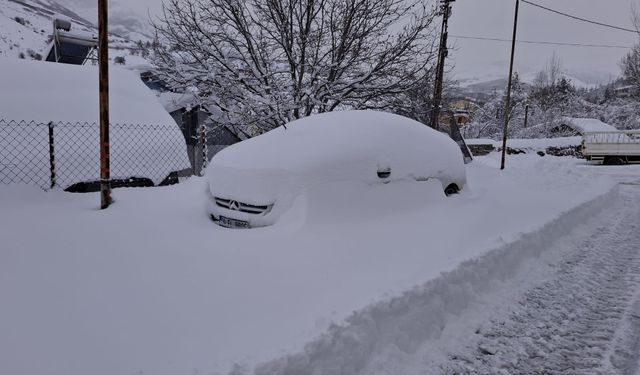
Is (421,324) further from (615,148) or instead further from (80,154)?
(615,148)

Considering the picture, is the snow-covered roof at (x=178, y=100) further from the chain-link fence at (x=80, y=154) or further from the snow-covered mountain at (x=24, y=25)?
the snow-covered mountain at (x=24, y=25)

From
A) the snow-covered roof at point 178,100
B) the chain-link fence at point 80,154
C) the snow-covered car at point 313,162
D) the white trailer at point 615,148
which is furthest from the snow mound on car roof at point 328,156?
the white trailer at point 615,148

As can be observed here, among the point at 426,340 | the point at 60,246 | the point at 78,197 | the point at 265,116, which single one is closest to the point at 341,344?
the point at 426,340

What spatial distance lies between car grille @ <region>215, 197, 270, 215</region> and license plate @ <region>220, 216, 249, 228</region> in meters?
0.12

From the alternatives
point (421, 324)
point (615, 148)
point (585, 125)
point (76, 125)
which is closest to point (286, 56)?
point (76, 125)

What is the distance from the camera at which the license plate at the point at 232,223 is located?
428cm

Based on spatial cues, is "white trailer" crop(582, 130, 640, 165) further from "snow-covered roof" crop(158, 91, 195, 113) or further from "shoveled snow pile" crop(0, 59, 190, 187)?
"shoveled snow pile" crop(0, 59, 190, 187)

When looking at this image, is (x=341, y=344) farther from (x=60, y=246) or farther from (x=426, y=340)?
(x=60, y=246)

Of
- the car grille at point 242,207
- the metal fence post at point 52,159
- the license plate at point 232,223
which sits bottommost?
the license plate at point 232,223

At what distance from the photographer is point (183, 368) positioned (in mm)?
2094

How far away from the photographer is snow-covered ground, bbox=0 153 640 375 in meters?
2.28

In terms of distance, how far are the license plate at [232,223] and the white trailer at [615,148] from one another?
2110 cm

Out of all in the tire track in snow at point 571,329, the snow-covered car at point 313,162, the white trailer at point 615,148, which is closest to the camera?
the tire track in snow at point 571,329

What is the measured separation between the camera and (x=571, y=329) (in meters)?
3.12
